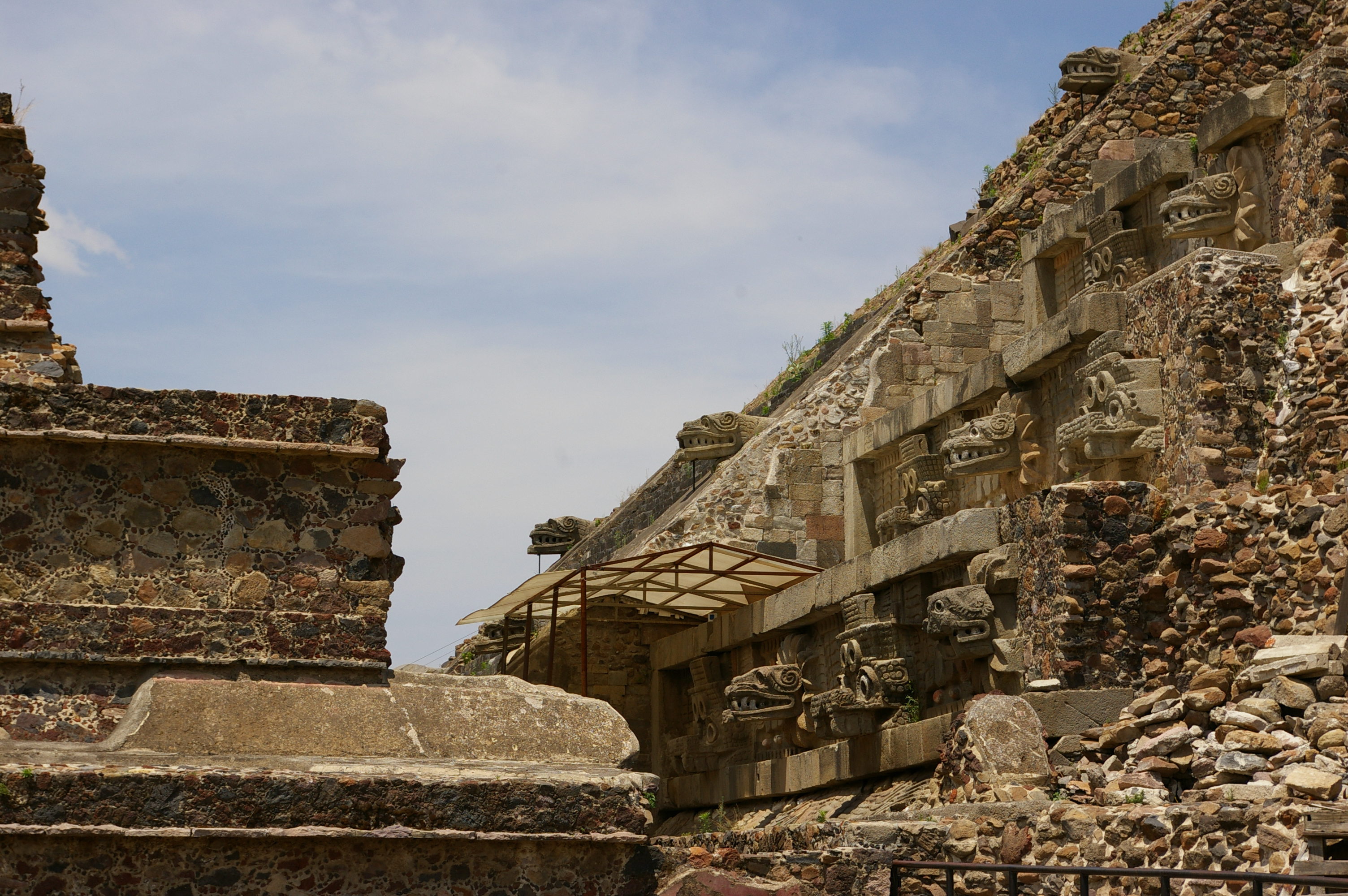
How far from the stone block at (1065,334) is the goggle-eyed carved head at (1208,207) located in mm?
790

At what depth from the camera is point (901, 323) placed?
782 inches

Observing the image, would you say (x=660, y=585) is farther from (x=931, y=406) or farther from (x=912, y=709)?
(x=912, y=709)

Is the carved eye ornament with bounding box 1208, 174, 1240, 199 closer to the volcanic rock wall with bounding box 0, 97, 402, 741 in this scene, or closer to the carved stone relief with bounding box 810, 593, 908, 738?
the carved stone relief with bounding box 810, 593, 908, 738

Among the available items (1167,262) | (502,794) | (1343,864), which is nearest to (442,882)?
(502,794)

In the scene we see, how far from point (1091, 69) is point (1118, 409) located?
9.38 m

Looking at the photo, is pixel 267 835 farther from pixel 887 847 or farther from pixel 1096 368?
pixel 1096 368

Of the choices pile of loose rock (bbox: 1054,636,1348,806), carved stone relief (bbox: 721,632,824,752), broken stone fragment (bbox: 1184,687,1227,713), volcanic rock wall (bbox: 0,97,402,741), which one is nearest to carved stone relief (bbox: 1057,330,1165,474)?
pile of loose rock (bbox: 1054,636,1348,806)

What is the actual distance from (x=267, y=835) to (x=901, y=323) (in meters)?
14.3

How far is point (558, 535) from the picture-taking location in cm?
2411

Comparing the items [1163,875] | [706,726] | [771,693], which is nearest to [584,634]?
[771,693]

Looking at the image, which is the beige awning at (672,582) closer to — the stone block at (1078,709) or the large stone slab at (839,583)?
the large stone slab at (839,583)

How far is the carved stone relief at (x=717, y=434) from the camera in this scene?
20844 mm


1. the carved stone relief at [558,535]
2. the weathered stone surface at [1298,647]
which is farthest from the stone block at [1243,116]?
the carved stone relief at [558,535]

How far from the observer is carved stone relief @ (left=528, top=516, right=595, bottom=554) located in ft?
78.8
